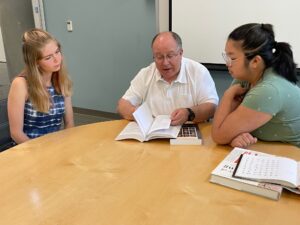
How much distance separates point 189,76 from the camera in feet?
6.08

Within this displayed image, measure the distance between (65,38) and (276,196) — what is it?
3.29 metres

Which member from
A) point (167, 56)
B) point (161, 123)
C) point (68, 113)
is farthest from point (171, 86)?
point (68, 113)

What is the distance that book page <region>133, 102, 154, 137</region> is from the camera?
146cm

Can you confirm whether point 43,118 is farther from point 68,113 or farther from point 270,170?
point 270,170

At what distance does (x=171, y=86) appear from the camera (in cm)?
186

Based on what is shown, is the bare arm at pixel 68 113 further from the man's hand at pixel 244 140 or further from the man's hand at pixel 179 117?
the man's hand at pixel 244 140

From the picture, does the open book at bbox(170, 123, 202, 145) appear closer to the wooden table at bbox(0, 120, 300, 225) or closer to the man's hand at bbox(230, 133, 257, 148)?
the wooden table at bbox(0, 120, 300, 225)

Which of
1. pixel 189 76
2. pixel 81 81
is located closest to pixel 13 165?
pixel 189 76

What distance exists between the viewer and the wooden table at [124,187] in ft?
2.90

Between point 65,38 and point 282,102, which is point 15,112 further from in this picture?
point 65,38

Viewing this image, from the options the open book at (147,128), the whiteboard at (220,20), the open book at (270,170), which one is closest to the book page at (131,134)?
the open book at (147,128)

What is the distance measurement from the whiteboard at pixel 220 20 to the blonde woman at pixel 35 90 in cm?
127

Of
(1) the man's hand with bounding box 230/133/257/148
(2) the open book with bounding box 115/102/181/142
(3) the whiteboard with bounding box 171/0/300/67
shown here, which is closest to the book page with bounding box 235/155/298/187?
(1) the man's hand with bounding box 230/133/257/148

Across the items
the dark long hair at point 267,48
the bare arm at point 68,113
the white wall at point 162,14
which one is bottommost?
the bare arm at point 68,113
